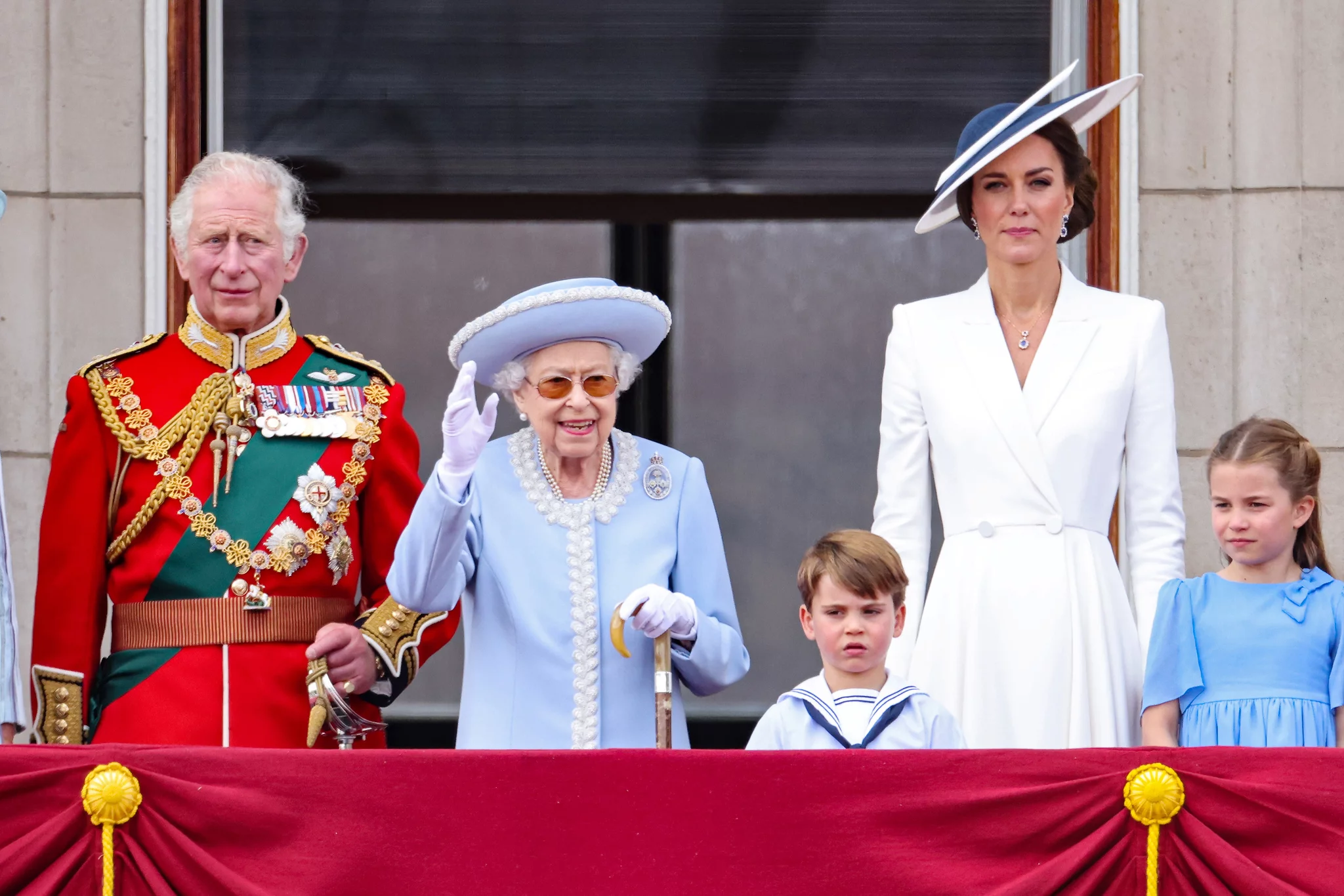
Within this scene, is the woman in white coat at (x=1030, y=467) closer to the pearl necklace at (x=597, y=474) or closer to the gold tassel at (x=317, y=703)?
the pearl necklace at (x=597, y=474)

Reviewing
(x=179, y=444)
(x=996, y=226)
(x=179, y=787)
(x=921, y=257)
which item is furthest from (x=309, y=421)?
(x=921, y=257)

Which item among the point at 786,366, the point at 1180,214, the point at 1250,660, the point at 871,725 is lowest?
the point at 871,725

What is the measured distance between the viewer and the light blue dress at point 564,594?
126 inches

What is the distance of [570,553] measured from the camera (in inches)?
129

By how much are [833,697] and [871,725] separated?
0.09 metres

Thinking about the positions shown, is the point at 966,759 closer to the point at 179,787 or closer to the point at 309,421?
the point at 179,787

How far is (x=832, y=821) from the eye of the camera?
2.65 m

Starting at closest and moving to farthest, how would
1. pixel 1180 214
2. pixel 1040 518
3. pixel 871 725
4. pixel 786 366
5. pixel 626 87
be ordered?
pixel 871 725 < pixel 1040 518 < pixel 1180 214 < pixel 626 87 < pixel 786 366

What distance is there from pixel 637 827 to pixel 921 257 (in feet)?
9.31

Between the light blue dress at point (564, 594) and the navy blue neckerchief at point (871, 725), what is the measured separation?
0.23 meters

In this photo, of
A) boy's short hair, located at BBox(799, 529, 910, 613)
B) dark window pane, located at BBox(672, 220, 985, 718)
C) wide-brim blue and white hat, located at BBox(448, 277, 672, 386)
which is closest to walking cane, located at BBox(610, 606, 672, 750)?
boy's short hair, located at BBox(799, 529, 910, 613)

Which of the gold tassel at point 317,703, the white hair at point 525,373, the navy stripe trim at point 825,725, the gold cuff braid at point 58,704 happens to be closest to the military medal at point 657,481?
the white hair at point 525,373

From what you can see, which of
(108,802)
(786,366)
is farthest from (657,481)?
(786,366)

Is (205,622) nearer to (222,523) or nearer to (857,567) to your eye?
(222,523)
